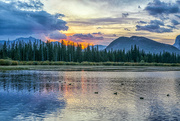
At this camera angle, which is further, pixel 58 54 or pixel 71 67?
pixel 58 54

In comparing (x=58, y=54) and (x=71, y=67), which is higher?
(x=58, y=54)

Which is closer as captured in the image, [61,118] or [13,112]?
[61,118]

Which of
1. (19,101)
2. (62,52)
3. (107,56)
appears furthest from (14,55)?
(19,101)

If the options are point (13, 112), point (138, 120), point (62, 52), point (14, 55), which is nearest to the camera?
point (138, 120)

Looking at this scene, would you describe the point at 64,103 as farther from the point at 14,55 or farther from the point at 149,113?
the point at 14,55

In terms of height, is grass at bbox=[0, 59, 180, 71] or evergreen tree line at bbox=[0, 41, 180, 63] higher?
evergreen tree line at bbox=[0, 41, 180, 63]

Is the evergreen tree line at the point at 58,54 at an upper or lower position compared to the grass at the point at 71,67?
upper

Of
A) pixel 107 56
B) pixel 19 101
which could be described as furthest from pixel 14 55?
pixel 19 101

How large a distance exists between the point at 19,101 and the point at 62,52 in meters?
141

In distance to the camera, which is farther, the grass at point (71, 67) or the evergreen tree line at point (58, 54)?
the evergreen tree line at point (58, 54)

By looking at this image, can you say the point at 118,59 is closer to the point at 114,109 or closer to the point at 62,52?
the point at 62,52

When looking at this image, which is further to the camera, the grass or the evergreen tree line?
the evergreen tree line

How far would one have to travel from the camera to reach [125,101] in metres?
18.0

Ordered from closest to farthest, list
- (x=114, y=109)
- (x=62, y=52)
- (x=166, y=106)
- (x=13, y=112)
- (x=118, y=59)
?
(x=13, y=112), (x=114, y=109), (x=166, y=106), (x=62, y=52), (x=118, y=59)
